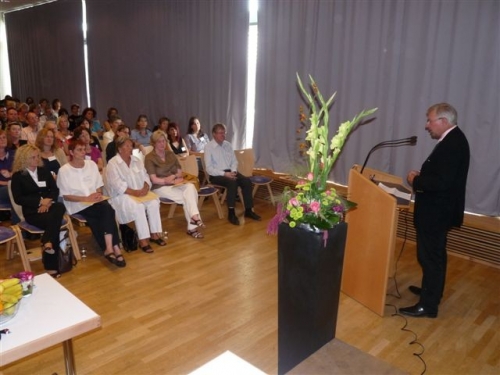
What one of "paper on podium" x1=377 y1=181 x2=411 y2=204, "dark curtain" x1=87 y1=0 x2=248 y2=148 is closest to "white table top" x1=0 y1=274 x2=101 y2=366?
"paper on podium" x1=377 y1=181 x2=411 y2=204

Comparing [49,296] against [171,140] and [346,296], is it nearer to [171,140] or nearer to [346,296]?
[346,296]

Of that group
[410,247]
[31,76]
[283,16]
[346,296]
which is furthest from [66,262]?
[31,76]

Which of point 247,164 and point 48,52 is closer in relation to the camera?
point 247,164

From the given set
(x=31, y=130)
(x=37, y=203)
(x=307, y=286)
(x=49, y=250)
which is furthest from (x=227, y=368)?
(x=31, y=130)

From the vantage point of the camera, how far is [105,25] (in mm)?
9086

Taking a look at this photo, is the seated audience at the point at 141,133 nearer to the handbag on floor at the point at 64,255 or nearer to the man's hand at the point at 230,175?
the man's hand at the point at 230,175

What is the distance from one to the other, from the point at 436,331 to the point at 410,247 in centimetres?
173

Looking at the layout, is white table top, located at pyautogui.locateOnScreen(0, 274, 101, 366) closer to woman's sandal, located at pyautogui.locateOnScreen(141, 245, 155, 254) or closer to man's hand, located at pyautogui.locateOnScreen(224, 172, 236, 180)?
woman's sandal, located at pyautogui.locateOnScreen(141, 245, 155, 254)

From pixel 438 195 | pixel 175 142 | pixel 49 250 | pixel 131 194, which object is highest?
pixel 438 195

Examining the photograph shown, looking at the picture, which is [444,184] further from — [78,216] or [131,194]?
[78,216]

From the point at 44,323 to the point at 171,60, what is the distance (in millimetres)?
6606

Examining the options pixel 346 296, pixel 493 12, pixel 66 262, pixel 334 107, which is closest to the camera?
pixel 346 296

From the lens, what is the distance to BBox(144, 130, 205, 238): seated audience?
15.8ft

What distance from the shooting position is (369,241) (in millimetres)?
3131
